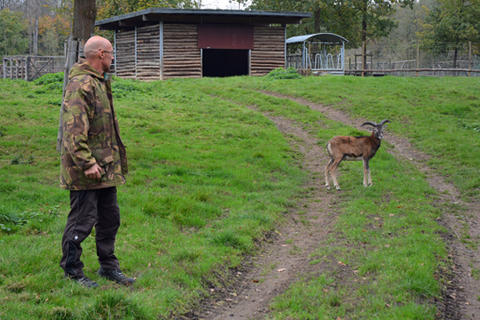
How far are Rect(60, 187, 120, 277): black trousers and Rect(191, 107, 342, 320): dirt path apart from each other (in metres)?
1.27

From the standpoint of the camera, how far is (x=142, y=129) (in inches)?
594

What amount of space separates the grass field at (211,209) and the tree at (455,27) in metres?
34.2

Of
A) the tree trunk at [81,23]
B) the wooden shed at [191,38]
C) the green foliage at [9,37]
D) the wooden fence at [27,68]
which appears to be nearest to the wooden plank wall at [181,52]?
the wooden shed at [191,38]

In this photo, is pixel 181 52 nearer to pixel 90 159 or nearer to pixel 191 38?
pixel 191 38

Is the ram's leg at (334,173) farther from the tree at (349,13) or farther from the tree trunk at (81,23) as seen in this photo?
the tree at (349,13)

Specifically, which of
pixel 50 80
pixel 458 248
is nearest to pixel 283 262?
pixel 458 248

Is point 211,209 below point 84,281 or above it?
above

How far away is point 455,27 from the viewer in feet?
167

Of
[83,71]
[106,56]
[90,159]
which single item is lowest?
[90,159]

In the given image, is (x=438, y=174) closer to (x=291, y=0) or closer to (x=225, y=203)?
(x=225, y=203)

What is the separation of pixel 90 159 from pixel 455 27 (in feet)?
175

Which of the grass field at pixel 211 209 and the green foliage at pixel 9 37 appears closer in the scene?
the grass field at pixel 211 209

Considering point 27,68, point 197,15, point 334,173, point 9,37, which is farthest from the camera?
point 9,37

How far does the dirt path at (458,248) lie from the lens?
554cm
